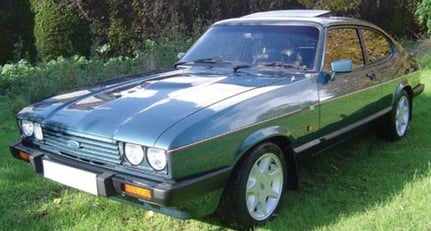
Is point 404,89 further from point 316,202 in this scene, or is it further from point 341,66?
A: point 316,202

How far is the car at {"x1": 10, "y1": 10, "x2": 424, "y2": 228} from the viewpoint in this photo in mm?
3109

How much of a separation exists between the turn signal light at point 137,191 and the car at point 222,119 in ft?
0.04

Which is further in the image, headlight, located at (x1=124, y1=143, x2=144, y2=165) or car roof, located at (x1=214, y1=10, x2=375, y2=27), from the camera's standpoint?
car roof, located at (x1=214, y1=10, x2=375, y2=27)

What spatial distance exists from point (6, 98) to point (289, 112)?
5120 mm

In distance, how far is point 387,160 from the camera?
5027mm

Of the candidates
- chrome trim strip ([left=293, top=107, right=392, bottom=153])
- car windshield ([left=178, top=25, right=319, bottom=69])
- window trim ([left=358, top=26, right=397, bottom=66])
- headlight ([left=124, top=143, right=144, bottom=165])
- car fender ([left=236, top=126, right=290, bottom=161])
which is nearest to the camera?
headlight ([left=124, top=143, right=144, bottom=165])

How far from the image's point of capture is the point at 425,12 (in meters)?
12.4

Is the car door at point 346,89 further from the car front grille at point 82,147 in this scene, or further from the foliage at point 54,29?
the foliage at point 54,29

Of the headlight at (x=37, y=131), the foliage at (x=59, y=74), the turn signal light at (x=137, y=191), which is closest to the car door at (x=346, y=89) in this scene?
the turn signal light at (x=137, y=191)

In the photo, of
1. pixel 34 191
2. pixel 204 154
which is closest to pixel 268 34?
pixel 204 154

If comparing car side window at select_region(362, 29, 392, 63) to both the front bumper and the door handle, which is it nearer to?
the door handle

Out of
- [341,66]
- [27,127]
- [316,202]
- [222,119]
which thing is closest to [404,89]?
[341,66]

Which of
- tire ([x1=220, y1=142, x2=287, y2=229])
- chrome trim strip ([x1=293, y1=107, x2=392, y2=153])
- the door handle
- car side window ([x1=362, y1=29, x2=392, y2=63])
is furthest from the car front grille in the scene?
car side window ([x1=362, y1=29, x2=392, y2=63])

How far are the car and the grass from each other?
0.30 meters
